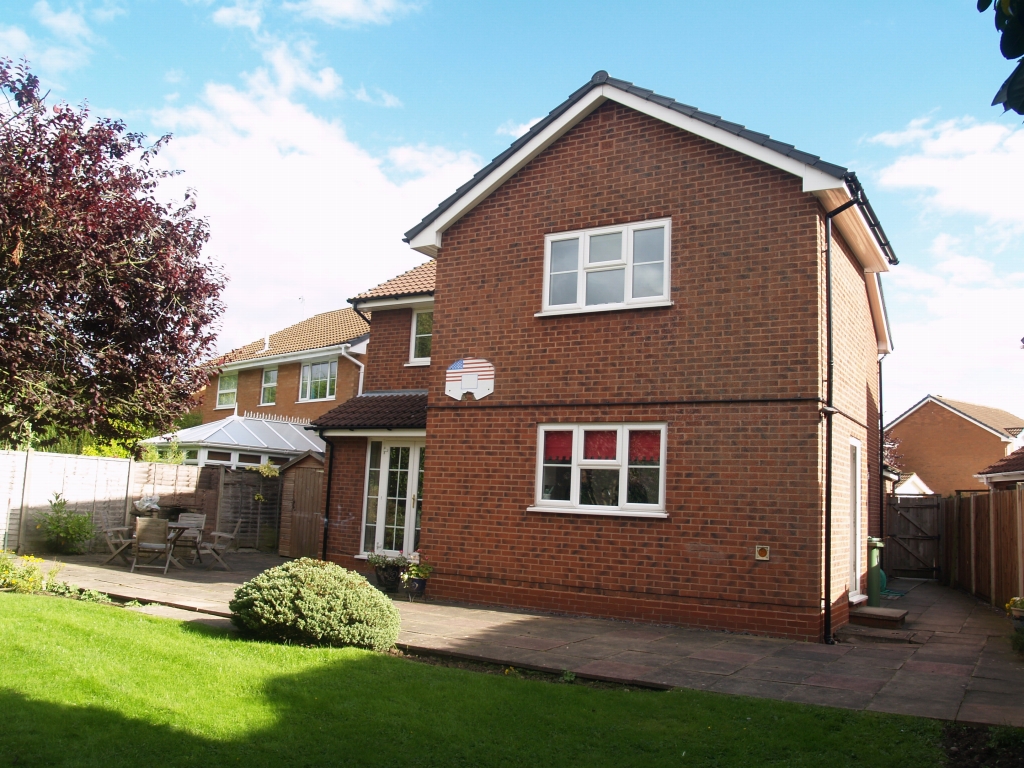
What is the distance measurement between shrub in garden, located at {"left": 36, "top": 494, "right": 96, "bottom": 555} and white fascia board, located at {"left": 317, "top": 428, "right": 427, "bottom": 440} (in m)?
5.49

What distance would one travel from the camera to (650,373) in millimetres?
11320

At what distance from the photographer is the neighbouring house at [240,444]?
2328cm

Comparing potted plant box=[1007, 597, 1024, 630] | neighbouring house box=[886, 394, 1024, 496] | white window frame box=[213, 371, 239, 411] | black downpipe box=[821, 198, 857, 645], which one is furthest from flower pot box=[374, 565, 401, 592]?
neighbouring house box=[886, 394, 1024, 496]

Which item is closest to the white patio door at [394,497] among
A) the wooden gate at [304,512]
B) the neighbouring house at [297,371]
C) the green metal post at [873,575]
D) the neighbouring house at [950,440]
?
the wooden gate at [304,512]

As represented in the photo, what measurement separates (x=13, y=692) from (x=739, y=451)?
26.5 feet

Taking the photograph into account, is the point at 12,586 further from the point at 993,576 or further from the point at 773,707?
the point at 993,576

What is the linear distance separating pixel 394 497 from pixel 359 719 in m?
9.49

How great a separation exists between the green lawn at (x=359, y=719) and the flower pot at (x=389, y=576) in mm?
5061

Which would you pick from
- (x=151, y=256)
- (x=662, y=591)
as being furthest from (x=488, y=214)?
(x=662, y=591)

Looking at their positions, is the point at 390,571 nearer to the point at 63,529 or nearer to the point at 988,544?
the point at 63,529

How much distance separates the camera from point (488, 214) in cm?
1311

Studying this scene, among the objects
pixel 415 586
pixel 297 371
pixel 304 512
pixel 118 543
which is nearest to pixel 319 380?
pixel 297 371

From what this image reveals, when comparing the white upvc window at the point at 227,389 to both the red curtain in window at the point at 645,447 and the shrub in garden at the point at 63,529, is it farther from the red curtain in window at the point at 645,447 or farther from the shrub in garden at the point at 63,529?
the red curtain in window at the point at 645,447

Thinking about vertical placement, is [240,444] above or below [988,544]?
above
